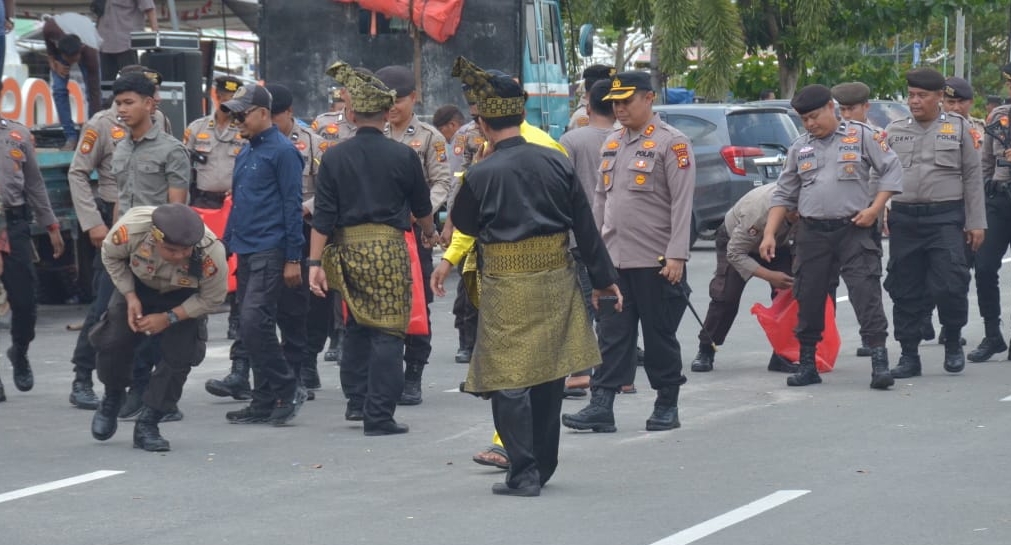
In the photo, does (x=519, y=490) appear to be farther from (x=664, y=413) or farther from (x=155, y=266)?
(x=155, y=266)

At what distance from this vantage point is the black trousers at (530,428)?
6.86m

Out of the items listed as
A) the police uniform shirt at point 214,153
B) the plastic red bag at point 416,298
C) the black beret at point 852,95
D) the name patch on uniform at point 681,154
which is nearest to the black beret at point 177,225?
the plastic red bag at point 416,298

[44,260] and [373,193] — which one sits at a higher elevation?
[373,193]

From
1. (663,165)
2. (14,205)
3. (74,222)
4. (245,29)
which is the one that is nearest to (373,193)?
(663,165)

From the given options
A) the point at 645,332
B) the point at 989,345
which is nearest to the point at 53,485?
the point at 645,332

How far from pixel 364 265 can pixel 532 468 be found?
187cm

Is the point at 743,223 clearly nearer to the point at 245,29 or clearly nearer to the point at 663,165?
the point at 663,165

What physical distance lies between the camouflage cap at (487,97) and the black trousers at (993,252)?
5.11 meters

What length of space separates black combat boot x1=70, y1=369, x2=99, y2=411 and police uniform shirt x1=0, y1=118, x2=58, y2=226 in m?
1.17

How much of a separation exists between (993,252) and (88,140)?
19.4 feet

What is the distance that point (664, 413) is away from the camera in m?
8.51

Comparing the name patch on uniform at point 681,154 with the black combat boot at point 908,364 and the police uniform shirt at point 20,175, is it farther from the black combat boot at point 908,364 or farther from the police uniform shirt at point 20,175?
the police uniform shirt at point 20,175

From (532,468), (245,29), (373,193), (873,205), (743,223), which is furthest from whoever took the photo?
(245,29)

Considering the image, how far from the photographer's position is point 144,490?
7.15m
